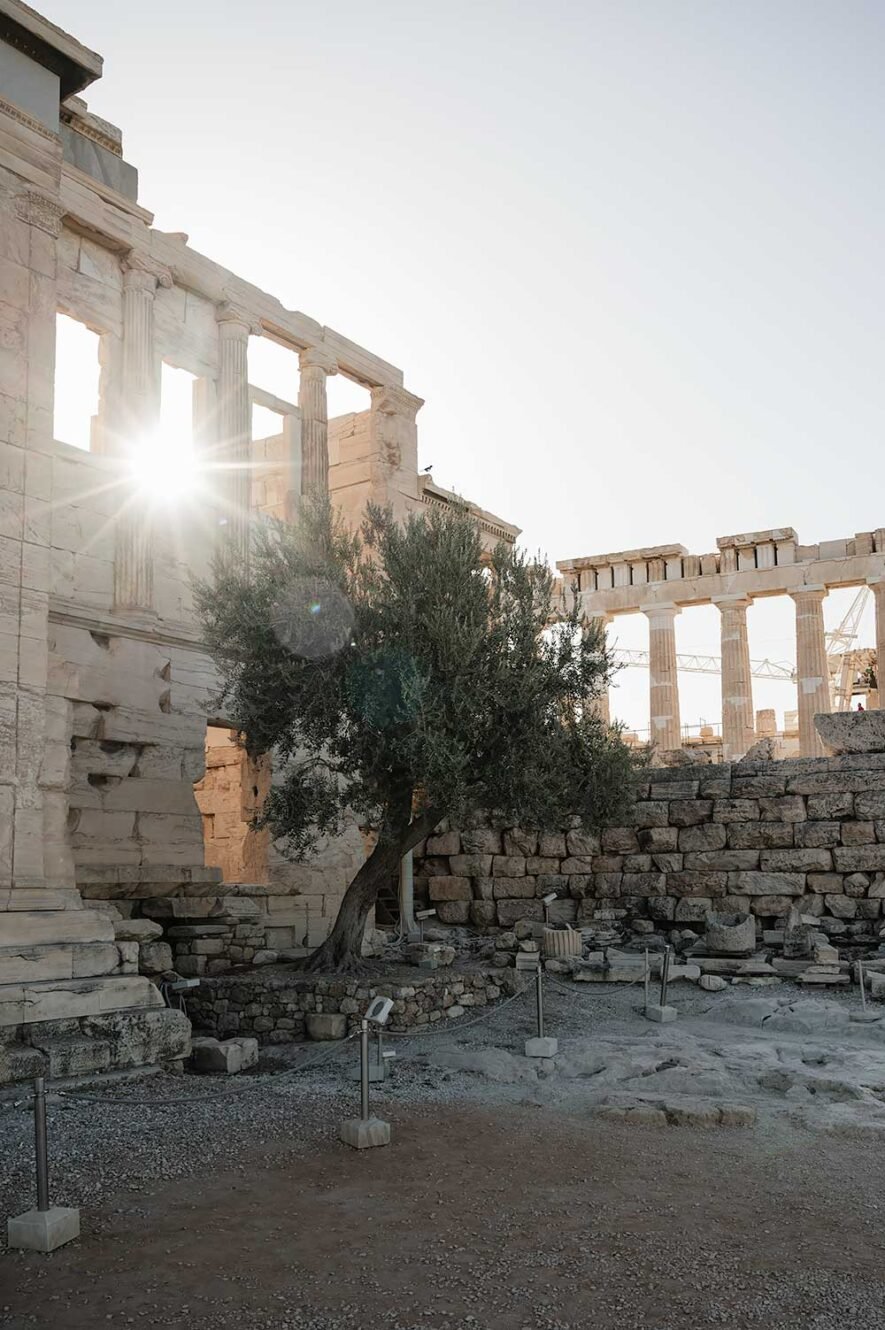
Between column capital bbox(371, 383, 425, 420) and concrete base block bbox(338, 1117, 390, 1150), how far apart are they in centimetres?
1730

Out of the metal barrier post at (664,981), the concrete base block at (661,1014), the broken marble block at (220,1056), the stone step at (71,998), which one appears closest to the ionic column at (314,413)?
the metal barrier post at (664,981)

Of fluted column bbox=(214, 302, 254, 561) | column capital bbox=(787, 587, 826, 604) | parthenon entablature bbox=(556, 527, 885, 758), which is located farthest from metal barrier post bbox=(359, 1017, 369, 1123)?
column capital bbox=(787, 587, 826, 604)

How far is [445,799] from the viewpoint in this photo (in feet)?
40.4

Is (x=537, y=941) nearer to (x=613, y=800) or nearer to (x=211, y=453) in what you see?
(x=613, y=800)

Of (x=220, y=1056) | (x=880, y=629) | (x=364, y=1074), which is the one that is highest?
(x=880, y=629)

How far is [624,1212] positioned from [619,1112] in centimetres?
222

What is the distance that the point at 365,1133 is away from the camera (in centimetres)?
729

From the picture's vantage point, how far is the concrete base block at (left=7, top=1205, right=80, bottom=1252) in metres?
5.30

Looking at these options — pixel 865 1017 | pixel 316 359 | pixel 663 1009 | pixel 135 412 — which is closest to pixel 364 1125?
pixel 663 1009

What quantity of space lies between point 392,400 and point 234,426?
5219 millimetres

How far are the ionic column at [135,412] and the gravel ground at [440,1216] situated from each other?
8604 millimetres

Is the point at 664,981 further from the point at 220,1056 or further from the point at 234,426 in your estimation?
the point at 234,426

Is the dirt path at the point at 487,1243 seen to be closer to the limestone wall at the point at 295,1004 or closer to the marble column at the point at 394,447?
the limestone wall at the point at 295,1004

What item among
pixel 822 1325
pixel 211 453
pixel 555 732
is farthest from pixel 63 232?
pixel 822 1325
